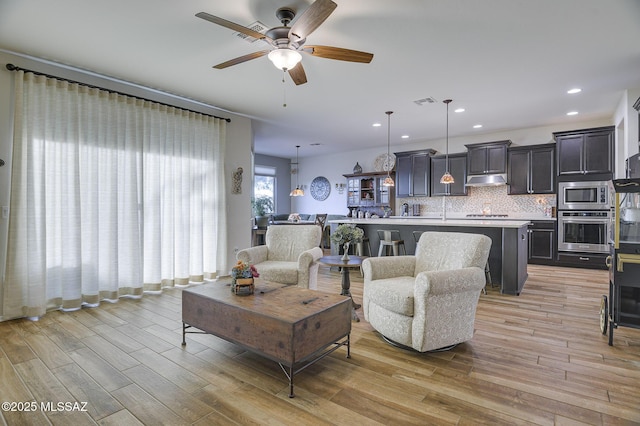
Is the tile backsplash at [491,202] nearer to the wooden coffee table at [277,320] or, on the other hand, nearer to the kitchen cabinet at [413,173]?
the kitchen cabinet at [413,173]

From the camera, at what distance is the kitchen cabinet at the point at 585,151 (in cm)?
570

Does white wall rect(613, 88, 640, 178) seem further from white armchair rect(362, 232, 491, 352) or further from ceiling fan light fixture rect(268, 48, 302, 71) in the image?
ceiling fan light fixture rect(268, 48, 302, 71)

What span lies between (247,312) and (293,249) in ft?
6.68

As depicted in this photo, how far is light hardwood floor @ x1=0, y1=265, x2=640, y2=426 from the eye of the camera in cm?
180

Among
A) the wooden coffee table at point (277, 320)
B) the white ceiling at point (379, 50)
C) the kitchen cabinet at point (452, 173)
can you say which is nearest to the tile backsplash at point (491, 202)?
the kitchen cabinet at point (452, 173)

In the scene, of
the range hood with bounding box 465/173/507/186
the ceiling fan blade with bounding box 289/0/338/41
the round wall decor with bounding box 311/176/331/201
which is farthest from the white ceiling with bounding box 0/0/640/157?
the round wall decor with bounding box 311/176/331/201

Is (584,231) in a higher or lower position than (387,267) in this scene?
higher

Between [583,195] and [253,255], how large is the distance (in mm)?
5982

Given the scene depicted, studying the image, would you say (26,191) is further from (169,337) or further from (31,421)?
(31,421)

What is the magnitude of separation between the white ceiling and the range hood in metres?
1.61

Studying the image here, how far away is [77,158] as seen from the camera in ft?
12.0

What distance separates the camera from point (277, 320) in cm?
203

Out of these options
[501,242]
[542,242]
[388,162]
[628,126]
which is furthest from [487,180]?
[501,242]

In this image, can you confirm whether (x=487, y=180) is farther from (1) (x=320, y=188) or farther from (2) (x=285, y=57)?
(2) (x=285, y=57)
